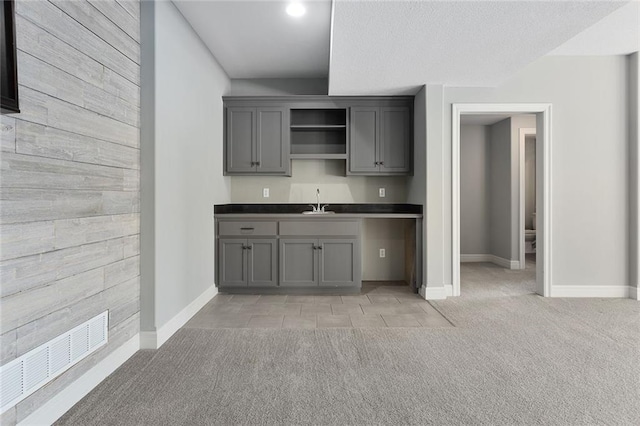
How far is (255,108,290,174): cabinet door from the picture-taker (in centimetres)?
454

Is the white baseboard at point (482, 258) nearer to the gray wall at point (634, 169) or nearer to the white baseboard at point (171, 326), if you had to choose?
the gray wall at point (634, 169)

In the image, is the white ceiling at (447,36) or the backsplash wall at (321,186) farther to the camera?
the backsplash wall at (321,186)

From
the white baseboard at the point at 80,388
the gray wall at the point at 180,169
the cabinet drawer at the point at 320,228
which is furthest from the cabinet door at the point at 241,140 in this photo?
the white baseboard at the point at 80,388

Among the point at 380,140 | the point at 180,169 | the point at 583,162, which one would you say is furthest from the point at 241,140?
the point at 583,162

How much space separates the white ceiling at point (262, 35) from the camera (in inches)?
122

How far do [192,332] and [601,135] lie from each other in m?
4.56

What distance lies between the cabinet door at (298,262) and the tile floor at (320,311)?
178 millimetres

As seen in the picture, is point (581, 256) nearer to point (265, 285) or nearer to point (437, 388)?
point (437, 388)

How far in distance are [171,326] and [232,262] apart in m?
1.39

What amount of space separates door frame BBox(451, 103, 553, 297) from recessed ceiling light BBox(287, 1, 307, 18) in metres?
1.94

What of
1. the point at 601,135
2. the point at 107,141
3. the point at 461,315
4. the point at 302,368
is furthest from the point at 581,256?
the point at 107,141

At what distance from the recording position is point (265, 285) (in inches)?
168

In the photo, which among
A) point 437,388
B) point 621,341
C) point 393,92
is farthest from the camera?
point 393,92

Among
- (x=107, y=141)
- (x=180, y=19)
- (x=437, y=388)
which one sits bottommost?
(x=437, y=388)
